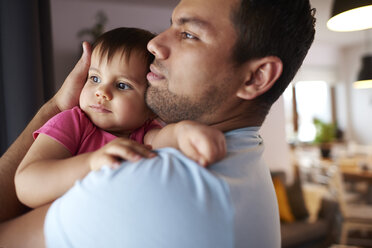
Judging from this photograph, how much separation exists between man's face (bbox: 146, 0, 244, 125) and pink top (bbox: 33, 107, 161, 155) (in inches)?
7.5

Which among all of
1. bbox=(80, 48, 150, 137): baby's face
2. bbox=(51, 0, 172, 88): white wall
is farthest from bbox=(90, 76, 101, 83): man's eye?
bbox=(51, 0, 172, 88): white wall

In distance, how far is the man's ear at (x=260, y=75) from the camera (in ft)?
3.12

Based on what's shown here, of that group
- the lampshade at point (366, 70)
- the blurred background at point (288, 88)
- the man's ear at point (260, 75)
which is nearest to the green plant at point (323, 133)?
the blurred background at point (288, 88)

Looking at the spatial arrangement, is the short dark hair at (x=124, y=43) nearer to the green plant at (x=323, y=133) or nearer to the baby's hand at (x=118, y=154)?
the baby's hand at (x=118, y=154)

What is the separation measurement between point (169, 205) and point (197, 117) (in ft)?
1.38

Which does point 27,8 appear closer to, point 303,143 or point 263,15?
point 263,15

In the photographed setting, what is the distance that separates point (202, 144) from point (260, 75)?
443 mm

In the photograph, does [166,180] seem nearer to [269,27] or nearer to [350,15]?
[269,27]

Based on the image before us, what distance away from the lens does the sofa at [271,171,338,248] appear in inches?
146

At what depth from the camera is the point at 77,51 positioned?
397cm

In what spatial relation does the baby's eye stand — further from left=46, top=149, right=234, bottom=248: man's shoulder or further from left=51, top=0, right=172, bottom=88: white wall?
left=51, top=0, right=172, bottom=88: white wall

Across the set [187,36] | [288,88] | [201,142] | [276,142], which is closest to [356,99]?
[288,88]

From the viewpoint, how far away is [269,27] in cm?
92

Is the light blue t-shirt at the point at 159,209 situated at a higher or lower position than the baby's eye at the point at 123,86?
lower
